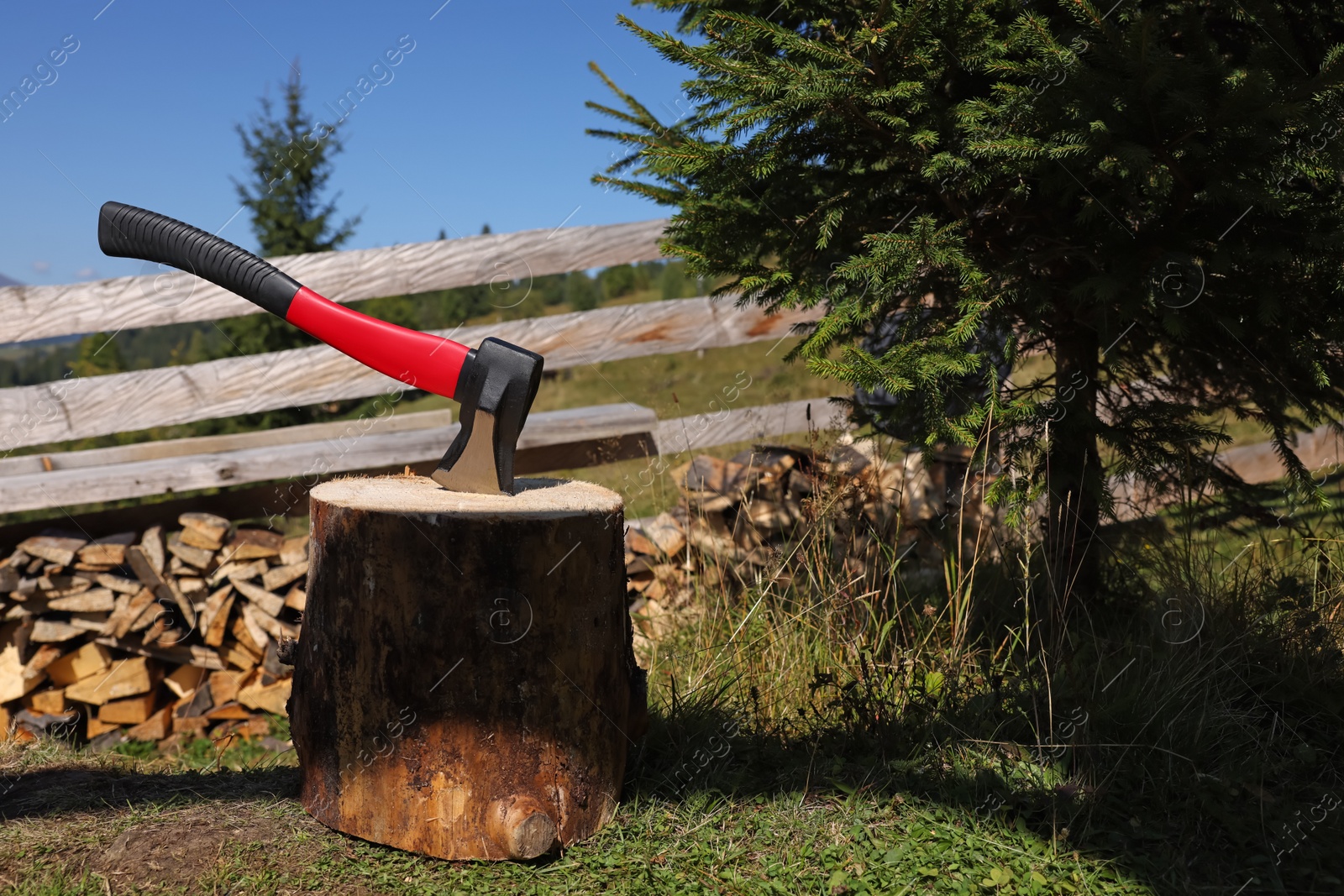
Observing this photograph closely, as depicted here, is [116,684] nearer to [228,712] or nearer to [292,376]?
[228,712]

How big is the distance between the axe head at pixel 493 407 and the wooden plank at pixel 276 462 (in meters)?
1.94

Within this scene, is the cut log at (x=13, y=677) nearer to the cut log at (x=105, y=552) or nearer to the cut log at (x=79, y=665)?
the cut log at (x=79, y=665)

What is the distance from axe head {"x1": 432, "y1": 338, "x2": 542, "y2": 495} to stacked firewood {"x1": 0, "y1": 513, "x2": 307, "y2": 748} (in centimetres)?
Answer: 245

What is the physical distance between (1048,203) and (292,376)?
3689 millimetres

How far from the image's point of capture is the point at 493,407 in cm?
248

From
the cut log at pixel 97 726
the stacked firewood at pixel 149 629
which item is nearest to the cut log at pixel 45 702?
the stacked firewood at pixel 149 629

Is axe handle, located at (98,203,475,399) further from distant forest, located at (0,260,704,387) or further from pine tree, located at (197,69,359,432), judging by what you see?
pine tree, located at (197,69,359,432)

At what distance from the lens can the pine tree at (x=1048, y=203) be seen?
2568 mm

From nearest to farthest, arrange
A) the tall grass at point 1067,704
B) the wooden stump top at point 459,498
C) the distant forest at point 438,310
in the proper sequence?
the wooden stump top at point 459,498 < the tall grass at point 1067,704 < the distant forest at point 438,310

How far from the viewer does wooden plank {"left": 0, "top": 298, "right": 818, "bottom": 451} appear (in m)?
4.32

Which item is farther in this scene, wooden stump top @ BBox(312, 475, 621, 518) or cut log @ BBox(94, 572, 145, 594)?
cut log @ BBox(94, 572, 145, 594)

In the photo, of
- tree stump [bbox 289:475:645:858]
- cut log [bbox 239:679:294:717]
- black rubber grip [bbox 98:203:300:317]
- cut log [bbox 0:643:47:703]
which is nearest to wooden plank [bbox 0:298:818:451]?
cut log [bbox 0:643:47:703]

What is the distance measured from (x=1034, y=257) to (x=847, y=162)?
0.74 metres

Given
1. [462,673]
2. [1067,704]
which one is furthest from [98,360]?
[1067,704]
